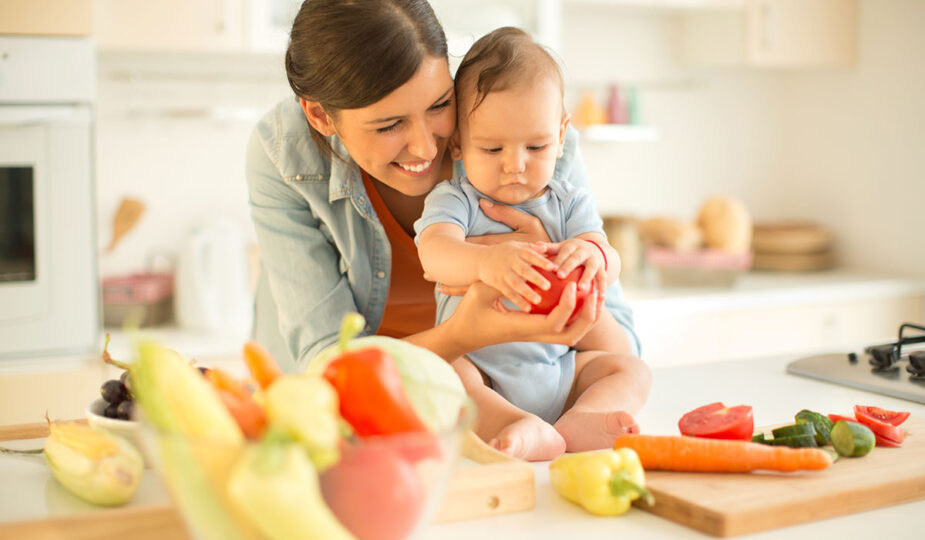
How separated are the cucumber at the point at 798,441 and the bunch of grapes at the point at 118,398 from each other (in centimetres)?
69

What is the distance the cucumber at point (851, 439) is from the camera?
0.98 m

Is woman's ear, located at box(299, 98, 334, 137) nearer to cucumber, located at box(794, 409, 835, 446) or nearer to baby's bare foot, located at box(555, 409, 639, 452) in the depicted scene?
baby's bare foot, located at box(555, 409, 639, 452)

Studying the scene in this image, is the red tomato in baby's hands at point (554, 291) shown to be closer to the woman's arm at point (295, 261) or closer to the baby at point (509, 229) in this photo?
the baby at point (509, 229)

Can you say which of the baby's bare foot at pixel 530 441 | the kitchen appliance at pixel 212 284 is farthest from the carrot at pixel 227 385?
the kitchen appliance at pixel 212 284

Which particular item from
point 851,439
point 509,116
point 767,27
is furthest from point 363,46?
point 767,27

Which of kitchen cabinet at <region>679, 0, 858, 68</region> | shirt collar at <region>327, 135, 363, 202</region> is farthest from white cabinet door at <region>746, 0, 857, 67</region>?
shirt collar at <region>327, 135, 363, 202</region>

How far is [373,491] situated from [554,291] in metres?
0.52

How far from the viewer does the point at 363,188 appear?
5.00 ft

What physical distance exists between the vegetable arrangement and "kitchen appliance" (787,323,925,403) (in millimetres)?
971

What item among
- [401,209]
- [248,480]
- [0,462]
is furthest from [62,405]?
[248,480]

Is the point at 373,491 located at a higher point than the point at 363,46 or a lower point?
lower

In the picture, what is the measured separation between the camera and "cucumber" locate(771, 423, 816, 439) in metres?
0.99

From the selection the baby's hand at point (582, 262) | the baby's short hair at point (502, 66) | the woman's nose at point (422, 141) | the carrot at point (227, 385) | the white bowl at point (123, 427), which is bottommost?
the white bowl at point (123, 427)

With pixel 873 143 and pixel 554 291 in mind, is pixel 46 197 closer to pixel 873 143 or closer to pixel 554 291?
pixel 554 291
